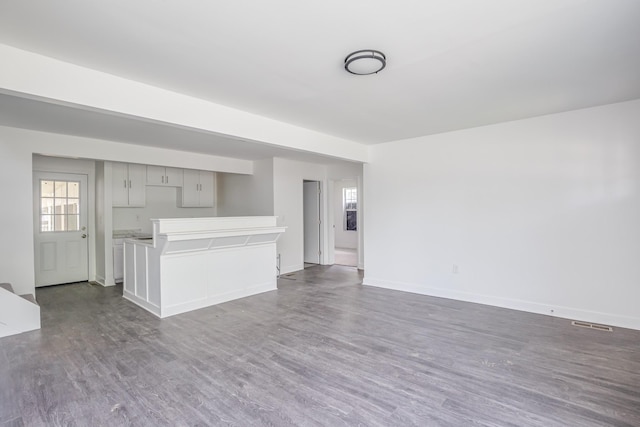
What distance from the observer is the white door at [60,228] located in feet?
17.7

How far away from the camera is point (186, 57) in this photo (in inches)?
91.9

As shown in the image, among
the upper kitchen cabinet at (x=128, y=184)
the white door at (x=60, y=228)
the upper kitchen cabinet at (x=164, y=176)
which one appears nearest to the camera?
the white door at (x=60, y=228)

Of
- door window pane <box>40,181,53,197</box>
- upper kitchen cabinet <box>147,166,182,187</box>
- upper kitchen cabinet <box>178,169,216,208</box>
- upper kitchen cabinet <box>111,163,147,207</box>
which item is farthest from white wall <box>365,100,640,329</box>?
door window pane <box>40,181,53,197</box>

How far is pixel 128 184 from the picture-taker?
5.97 m

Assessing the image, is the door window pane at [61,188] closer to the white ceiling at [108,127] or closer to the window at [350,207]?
the white ceiling at [108,127]

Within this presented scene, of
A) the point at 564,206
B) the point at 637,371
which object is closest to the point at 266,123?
the point at 564,206

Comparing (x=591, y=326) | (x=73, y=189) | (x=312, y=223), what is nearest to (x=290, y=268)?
(x=312, y=223)

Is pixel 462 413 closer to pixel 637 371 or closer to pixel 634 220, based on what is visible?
pixel 637 371

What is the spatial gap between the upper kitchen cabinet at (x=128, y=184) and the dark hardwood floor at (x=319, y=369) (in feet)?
7.55

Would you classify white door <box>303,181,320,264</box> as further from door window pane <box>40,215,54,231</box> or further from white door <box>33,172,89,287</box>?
door window pane <box>40,215,54,231</box>

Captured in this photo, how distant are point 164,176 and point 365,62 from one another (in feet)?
17.7

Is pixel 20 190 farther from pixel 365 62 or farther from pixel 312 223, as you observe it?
pixel 312 223

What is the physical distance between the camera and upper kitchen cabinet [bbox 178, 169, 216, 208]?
6.82m

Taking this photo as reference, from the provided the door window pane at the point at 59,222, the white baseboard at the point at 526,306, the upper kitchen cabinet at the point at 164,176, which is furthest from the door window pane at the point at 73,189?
the white baseboard at the point at 526,306
